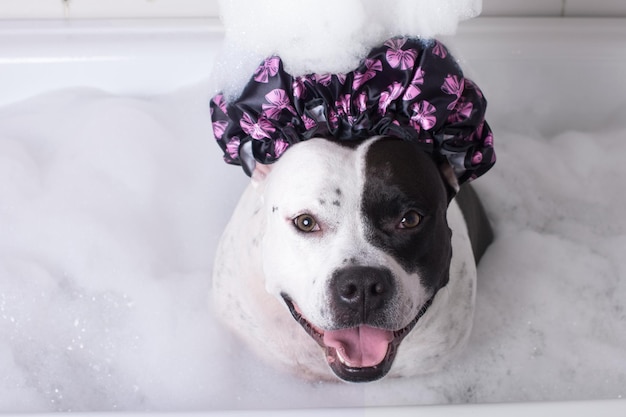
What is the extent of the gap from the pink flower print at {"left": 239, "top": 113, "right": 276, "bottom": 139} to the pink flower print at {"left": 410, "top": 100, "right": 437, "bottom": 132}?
23cm

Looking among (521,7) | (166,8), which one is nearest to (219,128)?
(166,8)

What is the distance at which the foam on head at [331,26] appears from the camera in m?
1.28

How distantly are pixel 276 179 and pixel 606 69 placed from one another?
1.11m

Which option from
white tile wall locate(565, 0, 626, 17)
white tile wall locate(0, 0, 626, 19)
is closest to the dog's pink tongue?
white tile wall locate(0, 0, 626, 19)

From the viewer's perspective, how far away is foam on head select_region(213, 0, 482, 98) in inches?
50.3

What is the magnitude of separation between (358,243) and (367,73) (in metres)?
0.26

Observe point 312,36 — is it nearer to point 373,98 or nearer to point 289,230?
point 373,98

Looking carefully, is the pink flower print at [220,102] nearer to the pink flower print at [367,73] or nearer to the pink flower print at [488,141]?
the pink flower print at [367,73]

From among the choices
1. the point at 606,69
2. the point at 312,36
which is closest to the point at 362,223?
the point at 312,36

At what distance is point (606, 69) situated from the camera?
2096 mm

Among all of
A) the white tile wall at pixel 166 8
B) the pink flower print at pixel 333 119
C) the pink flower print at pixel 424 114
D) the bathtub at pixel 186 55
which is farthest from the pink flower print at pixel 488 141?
the white tile wall at pixel 166 8

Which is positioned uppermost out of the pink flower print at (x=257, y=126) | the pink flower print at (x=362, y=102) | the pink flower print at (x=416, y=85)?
the pink flower print at (x=416, y=85)

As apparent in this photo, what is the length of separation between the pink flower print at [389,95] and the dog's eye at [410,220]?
0.54 feet

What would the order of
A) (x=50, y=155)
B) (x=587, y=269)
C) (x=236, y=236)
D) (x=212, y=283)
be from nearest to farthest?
(x=236, y=236), (x=212, y=283), (x=587, y=269), (x=50, y=155)
